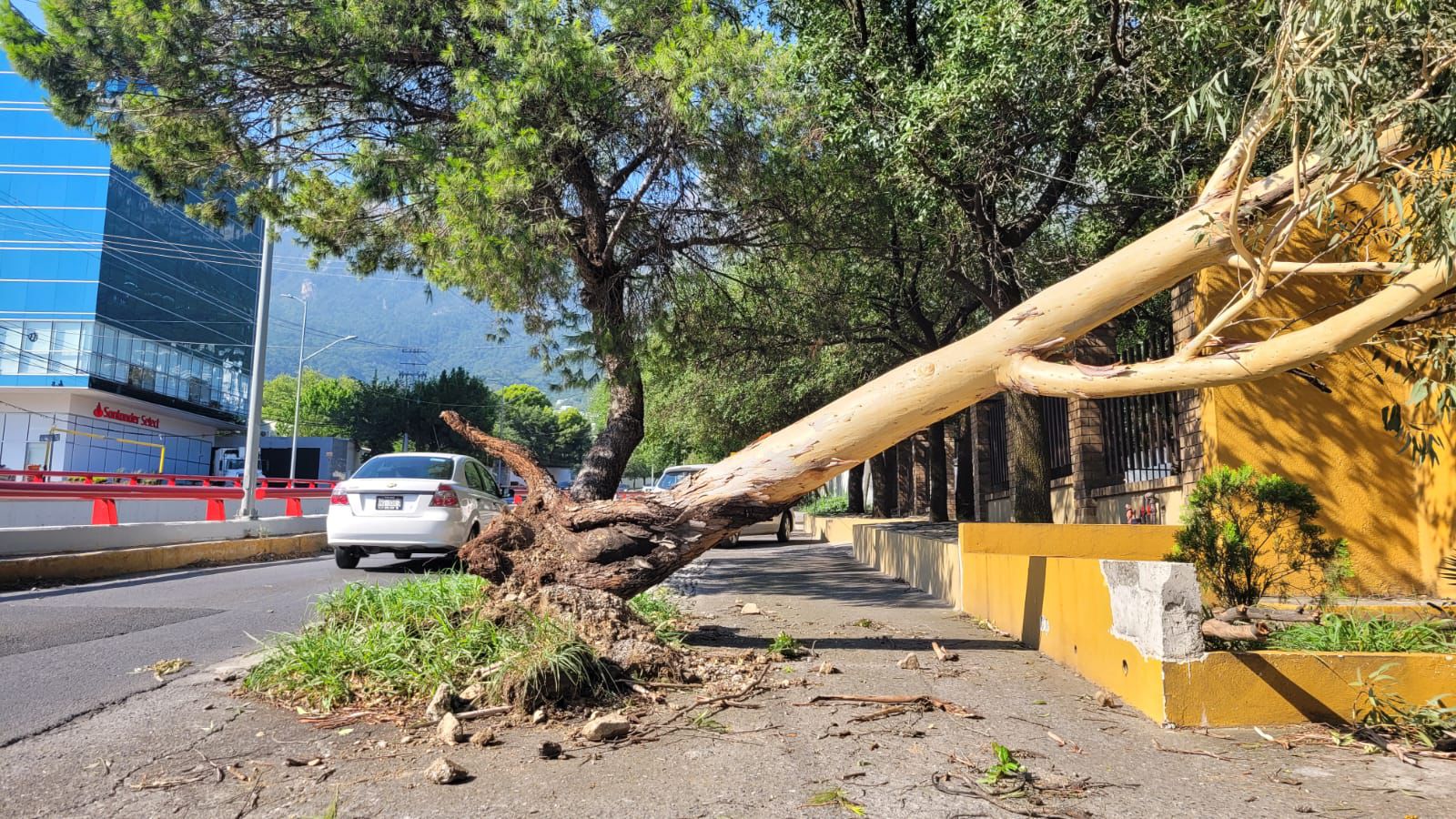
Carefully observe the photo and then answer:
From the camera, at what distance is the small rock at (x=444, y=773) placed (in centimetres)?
381

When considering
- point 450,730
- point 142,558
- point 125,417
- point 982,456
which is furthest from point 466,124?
point 125,417

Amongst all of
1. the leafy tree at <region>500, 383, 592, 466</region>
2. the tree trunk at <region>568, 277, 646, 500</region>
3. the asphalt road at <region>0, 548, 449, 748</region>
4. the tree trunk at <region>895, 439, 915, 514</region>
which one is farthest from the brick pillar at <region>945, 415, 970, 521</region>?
the leafy tree at <region>500, 383, 592, 466</region>

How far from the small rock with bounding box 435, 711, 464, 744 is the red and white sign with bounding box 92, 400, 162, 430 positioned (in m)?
49.2

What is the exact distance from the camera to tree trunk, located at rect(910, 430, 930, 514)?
1040 inches

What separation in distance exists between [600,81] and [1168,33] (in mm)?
5480

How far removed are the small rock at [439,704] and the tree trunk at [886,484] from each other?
1951cm

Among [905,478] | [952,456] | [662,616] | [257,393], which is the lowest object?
[662,616]

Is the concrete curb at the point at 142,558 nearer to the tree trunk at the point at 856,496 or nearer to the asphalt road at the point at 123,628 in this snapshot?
the asphalt road at the point at 123,628

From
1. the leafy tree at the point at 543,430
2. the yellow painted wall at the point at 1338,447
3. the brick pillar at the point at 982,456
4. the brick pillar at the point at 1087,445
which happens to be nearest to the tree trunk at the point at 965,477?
the brick pillar at the point at 982,456

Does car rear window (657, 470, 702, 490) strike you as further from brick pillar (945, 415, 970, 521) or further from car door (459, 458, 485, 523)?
car door (459, 458, 485, 523)

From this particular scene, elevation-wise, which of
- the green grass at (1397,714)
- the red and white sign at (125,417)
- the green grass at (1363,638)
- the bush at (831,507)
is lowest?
the green grass at (1397,714)

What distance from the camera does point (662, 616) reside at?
7516 mm

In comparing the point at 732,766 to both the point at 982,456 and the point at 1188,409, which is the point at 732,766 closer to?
the point at 1188,409

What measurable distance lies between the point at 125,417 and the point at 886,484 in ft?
132
